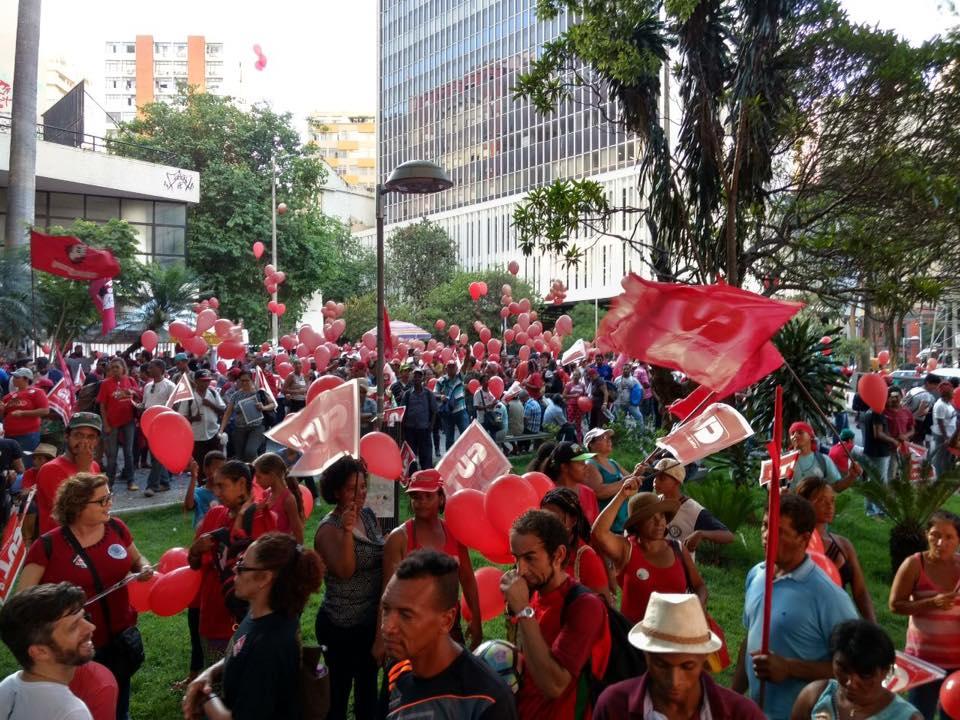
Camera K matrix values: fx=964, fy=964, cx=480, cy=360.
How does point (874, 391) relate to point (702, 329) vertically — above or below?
below

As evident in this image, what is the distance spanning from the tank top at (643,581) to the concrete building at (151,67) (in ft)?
392

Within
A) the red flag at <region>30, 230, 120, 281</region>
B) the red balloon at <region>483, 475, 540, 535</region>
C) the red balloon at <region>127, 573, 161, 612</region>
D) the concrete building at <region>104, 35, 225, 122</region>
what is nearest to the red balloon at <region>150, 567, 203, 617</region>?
the red balloon at <region>127, 573, 161, 612</region>

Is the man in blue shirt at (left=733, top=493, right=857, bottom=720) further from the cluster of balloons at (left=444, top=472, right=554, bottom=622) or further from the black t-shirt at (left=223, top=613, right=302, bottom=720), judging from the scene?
the black t-shirt at (left=223, top=613, right=302, bottom=720)

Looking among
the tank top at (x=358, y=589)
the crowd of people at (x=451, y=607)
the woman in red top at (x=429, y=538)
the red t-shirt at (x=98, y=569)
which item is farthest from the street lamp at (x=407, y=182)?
the red t-shirt at (x=98, y=569)

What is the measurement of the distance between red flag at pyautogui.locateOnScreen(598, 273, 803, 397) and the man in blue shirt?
681 millimetres

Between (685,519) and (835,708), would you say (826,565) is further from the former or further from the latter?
(685,519)

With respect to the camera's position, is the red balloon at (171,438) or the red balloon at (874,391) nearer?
the red balloon at (171,438)

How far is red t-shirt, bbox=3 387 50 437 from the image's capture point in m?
9.91

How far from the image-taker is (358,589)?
447cm

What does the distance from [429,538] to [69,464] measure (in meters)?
2.43

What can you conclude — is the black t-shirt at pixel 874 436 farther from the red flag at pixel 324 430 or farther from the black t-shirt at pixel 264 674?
the black t-shirt at pixel 264 674

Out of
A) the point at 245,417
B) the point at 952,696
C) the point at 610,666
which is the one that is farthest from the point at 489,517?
the point at 245,417

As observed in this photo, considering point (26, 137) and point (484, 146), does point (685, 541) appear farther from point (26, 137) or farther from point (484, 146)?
point (484, 146)

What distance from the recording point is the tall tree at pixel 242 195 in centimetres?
3941
